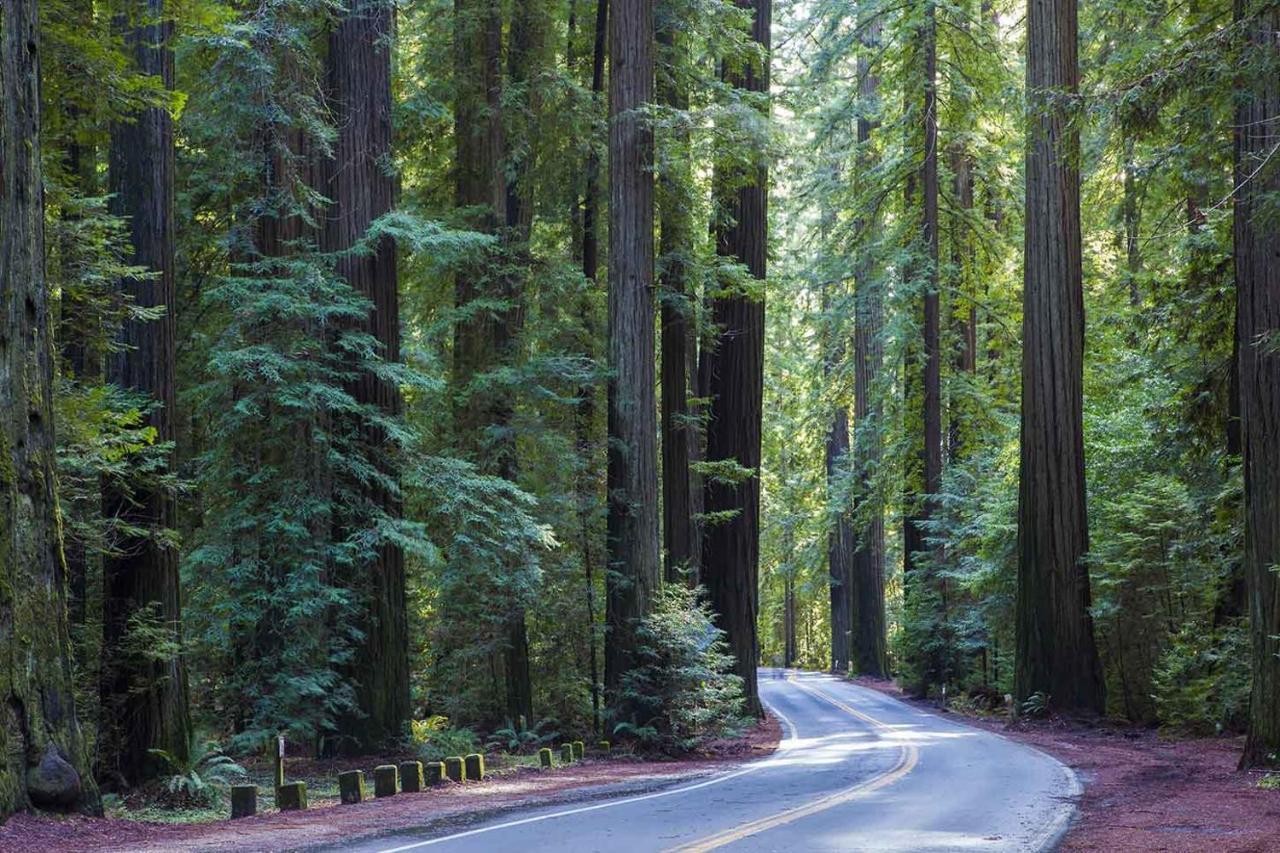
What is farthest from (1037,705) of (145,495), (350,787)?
(145,495)

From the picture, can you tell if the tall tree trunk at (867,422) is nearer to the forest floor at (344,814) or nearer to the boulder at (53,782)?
the forest floor at (344,814)

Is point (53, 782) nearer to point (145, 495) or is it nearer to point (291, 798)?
point (291, 798)

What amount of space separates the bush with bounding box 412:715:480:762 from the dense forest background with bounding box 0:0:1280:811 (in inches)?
24.8

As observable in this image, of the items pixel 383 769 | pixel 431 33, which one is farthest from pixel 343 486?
pixel 431 33

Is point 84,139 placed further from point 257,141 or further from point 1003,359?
point 1003,359

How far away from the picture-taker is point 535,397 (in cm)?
1905

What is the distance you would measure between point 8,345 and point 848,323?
29.2 m

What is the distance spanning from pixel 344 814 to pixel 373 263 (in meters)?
8.27

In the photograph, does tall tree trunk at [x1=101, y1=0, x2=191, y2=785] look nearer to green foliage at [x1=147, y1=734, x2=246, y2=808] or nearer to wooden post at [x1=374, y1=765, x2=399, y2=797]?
green foliage at [x1=147, y1=734, x2=246, y2=808]

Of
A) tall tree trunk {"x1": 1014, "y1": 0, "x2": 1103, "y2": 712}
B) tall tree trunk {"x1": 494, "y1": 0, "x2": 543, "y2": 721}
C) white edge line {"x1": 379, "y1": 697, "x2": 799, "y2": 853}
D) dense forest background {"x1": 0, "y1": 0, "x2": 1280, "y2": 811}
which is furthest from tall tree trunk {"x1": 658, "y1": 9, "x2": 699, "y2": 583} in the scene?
tall tree trunk {"x1": 1014, "y1": 0, "x2": 1103, "y2": 712}

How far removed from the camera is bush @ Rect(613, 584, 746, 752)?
17109 millimetres

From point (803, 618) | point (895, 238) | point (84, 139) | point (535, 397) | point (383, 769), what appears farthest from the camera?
point (803, 618)

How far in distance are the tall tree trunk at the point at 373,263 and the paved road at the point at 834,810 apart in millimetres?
4831

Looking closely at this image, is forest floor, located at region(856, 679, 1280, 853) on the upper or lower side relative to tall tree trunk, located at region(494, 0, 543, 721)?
lower
